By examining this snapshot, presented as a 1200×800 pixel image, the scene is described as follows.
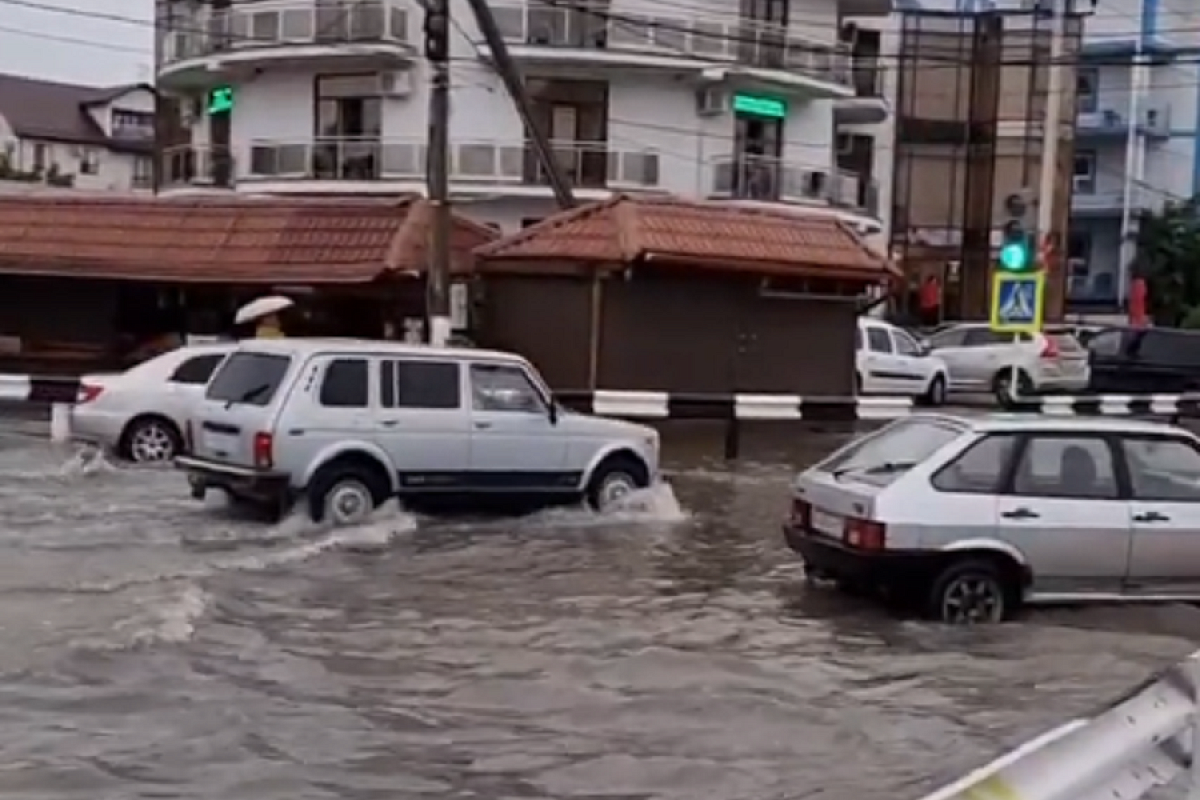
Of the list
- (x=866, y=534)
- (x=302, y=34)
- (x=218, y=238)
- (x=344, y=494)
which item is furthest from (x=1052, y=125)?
(x=866, y=534)

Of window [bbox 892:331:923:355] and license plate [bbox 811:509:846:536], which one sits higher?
window [bbox 892:331:923:355]

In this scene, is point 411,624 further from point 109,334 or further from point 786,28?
point 786,28

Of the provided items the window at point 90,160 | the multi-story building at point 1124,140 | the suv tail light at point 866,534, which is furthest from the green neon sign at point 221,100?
the suv tail light at point 866,534

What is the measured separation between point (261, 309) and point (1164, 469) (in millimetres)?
19888

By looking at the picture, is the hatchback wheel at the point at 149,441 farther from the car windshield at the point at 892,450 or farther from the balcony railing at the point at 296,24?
the balcony railing at the point at 296,24

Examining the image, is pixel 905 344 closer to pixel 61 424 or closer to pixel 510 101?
pixel 510 101

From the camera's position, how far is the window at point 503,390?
17.1 m

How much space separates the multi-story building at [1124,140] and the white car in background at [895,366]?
29.5m

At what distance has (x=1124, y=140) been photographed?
216 feet

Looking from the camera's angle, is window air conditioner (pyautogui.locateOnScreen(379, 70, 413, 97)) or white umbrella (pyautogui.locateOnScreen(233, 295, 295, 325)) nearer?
white umbrella (pyautogui.locateOnScreen(233, 295, 295, 325))

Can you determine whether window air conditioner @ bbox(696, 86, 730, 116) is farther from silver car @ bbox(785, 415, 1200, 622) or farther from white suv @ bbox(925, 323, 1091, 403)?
silver car @ bbox(785, 415, 1200, 622)

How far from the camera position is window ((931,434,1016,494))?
12391 millimetres

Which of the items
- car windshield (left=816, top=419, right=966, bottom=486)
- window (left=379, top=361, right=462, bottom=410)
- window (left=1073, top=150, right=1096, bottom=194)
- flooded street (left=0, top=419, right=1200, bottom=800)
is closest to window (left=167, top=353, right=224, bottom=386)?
flooded street (left=0, top=419, right=1200, bottom=800)

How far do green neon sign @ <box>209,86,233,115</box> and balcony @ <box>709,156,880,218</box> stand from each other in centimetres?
1247
